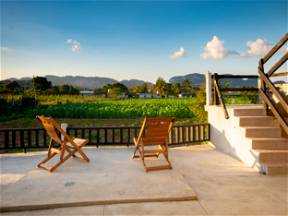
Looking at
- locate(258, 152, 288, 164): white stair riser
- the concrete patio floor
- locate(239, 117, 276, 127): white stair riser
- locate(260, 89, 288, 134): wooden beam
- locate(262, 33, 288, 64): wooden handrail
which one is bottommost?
the concrete patio floor

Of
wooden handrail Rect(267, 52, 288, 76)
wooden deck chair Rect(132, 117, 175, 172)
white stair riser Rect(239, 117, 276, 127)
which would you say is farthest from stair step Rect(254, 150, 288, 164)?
wooden handrail Rect(267, 52, 288, 76)

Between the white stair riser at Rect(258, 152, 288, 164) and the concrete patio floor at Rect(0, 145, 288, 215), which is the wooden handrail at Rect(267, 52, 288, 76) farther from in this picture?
the concrete patio floor at Rect(0, 145, 288, 215)

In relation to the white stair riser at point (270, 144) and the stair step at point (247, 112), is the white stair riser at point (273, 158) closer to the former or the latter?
the white stair riser at point (270, 144)

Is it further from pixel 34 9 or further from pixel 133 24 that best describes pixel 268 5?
pixel 34 9

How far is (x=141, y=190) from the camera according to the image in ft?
10.2

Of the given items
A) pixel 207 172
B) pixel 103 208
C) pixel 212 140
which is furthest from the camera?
pixel 212 140

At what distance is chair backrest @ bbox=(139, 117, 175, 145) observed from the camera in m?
4.17

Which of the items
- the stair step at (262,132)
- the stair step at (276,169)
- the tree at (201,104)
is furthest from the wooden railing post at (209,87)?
the tree at (201,104)

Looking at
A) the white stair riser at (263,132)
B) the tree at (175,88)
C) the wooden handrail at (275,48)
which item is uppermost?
the tree at (175,88)

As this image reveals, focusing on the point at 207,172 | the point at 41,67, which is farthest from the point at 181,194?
the point at 41,67

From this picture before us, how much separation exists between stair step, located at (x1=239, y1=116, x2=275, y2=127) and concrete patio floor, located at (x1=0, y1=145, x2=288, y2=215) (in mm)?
992

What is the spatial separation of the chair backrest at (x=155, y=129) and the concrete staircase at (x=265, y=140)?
1.84m

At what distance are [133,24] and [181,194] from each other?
392 inches

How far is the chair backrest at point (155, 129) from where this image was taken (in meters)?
4.17
